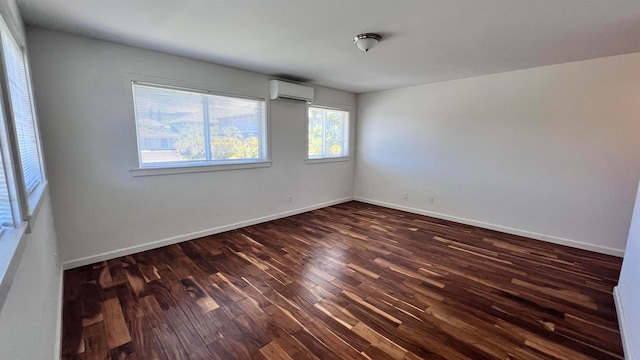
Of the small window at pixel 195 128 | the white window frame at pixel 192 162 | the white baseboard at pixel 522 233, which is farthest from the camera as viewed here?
the white baseboard at pixel 522 233

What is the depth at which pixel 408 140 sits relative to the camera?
195 inches

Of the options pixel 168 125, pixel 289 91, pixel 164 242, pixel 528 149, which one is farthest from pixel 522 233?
pixel 168 125

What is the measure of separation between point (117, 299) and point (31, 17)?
8.02 feet

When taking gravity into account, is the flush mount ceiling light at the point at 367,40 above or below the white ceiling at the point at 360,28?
below

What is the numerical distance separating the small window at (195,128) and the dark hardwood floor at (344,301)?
3.80 ft

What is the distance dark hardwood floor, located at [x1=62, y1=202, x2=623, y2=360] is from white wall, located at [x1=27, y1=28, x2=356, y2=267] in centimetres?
28

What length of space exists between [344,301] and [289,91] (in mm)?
3187

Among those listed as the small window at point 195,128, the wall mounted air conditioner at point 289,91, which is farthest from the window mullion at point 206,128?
the wall mounted air conditioner at point 289,91

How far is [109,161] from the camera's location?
9.37 feet

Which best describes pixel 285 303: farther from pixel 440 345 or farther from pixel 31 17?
pixel 31 17

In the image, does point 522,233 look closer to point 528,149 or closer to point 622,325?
point 528,149

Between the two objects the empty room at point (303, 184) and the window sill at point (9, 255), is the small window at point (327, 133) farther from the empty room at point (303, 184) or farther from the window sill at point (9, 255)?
the window sill at point (9, 255)

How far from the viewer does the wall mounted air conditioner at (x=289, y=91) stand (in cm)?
405

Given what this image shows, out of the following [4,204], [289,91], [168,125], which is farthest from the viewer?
[289,91]
